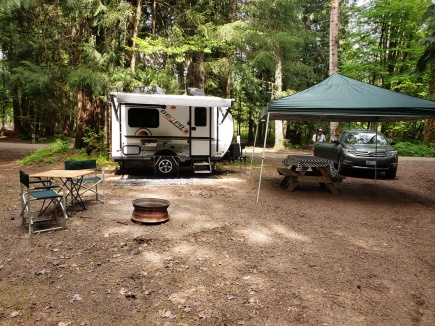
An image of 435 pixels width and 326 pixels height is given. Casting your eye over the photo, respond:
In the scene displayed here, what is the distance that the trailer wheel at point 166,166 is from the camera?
32.4ft

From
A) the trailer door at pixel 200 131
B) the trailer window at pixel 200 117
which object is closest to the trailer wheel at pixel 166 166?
the trailer door at pixel 200 131

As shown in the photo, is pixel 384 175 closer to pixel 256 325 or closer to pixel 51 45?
pixel 256 325

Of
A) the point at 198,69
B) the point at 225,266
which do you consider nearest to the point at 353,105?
the point at 225,266

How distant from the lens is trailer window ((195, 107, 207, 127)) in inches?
402

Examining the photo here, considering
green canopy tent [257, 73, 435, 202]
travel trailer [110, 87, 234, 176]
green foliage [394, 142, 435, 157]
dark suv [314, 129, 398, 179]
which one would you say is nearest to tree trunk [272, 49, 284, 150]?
green foliage [394, 142, 435, 157]

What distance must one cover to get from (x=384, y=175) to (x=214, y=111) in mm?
6814

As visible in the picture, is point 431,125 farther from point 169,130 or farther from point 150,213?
point 150,213

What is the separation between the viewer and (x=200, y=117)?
10.2 metres

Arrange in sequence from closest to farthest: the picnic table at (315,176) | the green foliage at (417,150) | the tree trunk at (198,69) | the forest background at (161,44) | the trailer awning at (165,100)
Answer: the picnic table at (315,176), the trailer awning at (165,100), the forest background at (161,44), the tree trunk at (198,69), the green foliage at (417,150)

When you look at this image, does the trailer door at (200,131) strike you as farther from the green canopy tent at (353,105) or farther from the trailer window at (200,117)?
the green canopy tent at (353,105)

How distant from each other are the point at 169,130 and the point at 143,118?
913 mm

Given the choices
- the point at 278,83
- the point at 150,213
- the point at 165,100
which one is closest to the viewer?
the point at 150,213

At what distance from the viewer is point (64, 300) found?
3025mm

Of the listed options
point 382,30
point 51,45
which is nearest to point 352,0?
point 382,30
